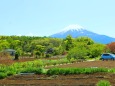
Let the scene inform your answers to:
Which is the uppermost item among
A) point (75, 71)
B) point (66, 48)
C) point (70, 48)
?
point (66, 48)

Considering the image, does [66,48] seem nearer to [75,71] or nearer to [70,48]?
[70,48]

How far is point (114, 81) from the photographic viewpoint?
18.5 m

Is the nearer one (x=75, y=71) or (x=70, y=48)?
(x=75, y=71)

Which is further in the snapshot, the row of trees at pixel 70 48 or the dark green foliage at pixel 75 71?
the row of trees at pixel 70 48

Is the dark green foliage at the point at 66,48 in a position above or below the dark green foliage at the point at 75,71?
above

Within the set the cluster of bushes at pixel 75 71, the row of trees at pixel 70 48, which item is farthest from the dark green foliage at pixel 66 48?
the cluster of bushes at pixel 75 71

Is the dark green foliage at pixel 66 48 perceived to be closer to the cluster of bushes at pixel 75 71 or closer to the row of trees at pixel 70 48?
the row of trees at pixel 70 48

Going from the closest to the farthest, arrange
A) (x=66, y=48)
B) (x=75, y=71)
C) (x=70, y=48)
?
1. (x=75, y=71)
2. (x=70, y=48)
3. (x=66, y=48)

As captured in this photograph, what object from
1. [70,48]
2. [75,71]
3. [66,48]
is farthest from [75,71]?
[66,48]

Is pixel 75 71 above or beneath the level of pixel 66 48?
beneath

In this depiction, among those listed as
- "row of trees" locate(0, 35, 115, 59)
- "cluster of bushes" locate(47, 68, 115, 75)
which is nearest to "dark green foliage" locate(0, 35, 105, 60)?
"row of trees" locate(0, 35, 115, 59)

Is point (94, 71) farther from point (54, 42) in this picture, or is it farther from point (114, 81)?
point (54, 42)

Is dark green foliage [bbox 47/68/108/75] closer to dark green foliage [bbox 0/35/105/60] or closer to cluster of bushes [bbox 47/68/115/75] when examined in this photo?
cluster of bushes [bbox 47/68/115/75]

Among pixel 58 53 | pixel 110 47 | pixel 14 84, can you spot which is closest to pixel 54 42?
pixel 58 53
